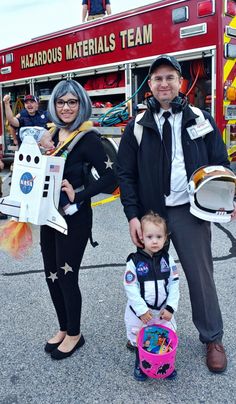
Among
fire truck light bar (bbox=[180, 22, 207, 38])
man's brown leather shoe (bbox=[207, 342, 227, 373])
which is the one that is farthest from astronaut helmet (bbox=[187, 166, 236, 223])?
fire truck light bar (bbox=[180, 22, 207, 38])

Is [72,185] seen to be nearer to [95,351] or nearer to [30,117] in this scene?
[95,351]

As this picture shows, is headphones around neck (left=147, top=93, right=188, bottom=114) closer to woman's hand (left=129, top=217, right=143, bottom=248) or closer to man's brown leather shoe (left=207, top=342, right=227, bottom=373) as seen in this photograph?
woman's hand (left=129, top=217, right=143, bottom=248)

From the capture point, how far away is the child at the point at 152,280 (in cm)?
233

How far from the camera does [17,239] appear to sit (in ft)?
8.33

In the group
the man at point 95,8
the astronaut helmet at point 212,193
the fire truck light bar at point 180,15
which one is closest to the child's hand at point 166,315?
the astronaut helmet at point 212,193

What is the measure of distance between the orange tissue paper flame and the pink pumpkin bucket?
799 millimetres

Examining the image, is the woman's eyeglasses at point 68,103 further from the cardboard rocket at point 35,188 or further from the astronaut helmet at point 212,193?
the astronaut helmet at point 212,193

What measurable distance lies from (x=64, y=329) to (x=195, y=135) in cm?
139

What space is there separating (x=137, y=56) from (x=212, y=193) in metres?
4.35

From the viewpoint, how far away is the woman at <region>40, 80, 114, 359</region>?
8.02 ft

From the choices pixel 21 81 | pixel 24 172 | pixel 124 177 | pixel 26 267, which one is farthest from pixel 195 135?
pixel 21 81

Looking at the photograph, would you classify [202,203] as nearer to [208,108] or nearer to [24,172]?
[24,172]

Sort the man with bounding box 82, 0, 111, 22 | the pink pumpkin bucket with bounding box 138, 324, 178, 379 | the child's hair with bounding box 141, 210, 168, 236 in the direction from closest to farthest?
the pink pumpkin bucket with bounding box 138, 324, 178, 379
the child's hair with bounding box 141, 210, 168, 236
the man with bounding box 82, 0, 111, 22

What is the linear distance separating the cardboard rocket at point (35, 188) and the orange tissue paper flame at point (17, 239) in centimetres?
16
